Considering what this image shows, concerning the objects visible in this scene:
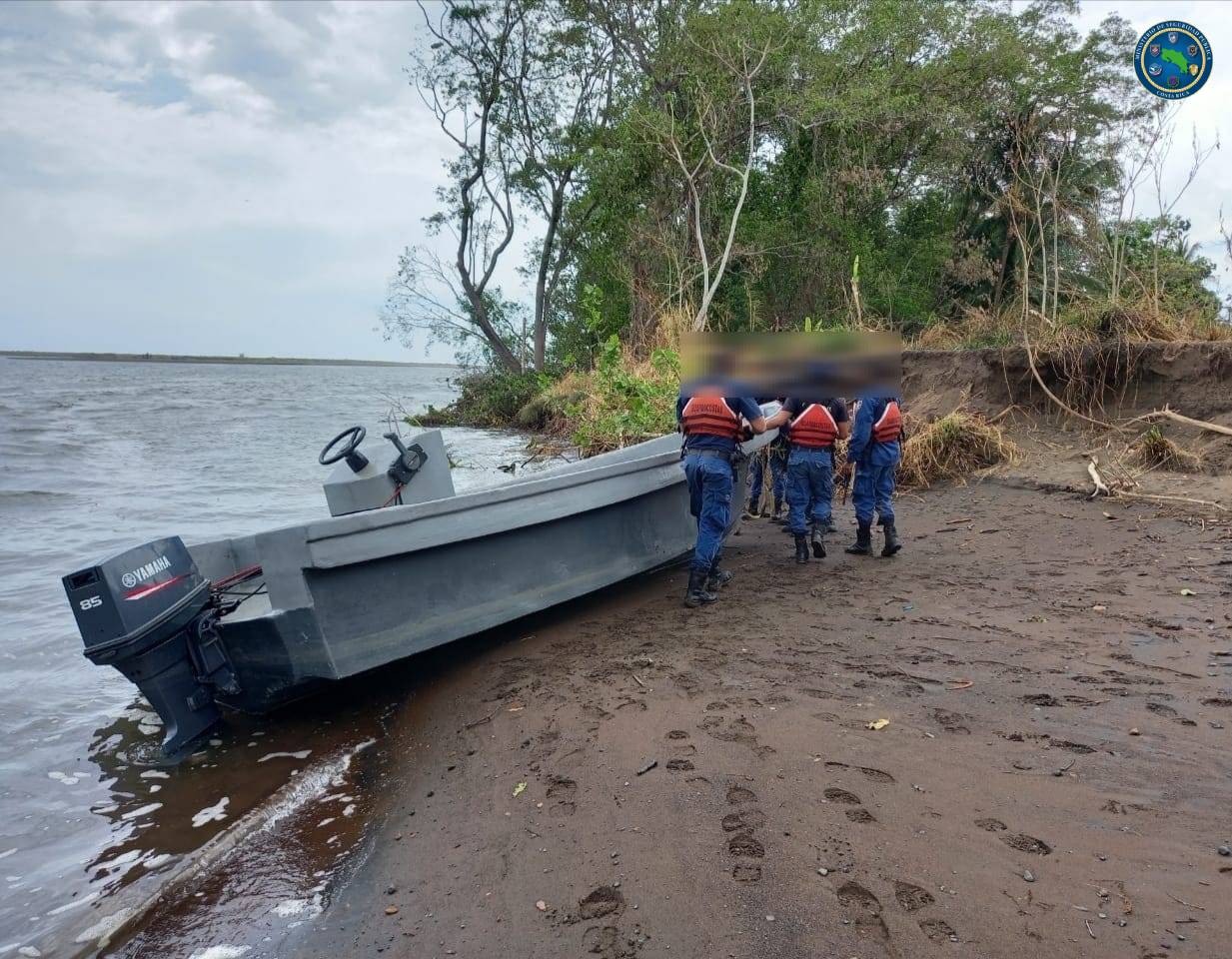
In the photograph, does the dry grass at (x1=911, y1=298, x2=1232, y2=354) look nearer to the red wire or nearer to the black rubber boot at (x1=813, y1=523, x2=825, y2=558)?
the black rubber boot at (x1=813, y1=523, x2=825, y2=558)

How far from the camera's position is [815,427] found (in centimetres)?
669

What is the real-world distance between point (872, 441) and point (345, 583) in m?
4.16

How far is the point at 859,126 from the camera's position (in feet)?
54.6

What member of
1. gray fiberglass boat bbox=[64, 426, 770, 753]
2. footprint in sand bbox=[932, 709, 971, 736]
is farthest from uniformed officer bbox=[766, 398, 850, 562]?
footprint in sand bbox=[932, 709, 971, 736]

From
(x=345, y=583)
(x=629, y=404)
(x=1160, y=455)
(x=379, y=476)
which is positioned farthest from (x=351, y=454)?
(x=1160, y=455)

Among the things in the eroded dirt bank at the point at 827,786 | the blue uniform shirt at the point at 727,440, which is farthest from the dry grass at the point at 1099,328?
the blue uniform shirt at the point at 727,440

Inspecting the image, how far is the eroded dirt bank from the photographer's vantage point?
251 centimetres

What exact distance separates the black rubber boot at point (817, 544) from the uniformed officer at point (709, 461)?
1.24 meters

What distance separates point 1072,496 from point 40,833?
7.71 metres

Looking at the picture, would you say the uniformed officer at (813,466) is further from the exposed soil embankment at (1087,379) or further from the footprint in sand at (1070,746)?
the exposed soil embankment at (1087,379)

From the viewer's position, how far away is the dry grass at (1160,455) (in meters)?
7.80

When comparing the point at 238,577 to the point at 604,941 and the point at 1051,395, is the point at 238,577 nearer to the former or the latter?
the point at 604,941

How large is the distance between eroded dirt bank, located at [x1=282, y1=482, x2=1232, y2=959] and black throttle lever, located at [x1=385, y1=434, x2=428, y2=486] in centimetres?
118

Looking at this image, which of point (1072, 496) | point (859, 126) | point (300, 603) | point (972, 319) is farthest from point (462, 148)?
point (300, 603)
